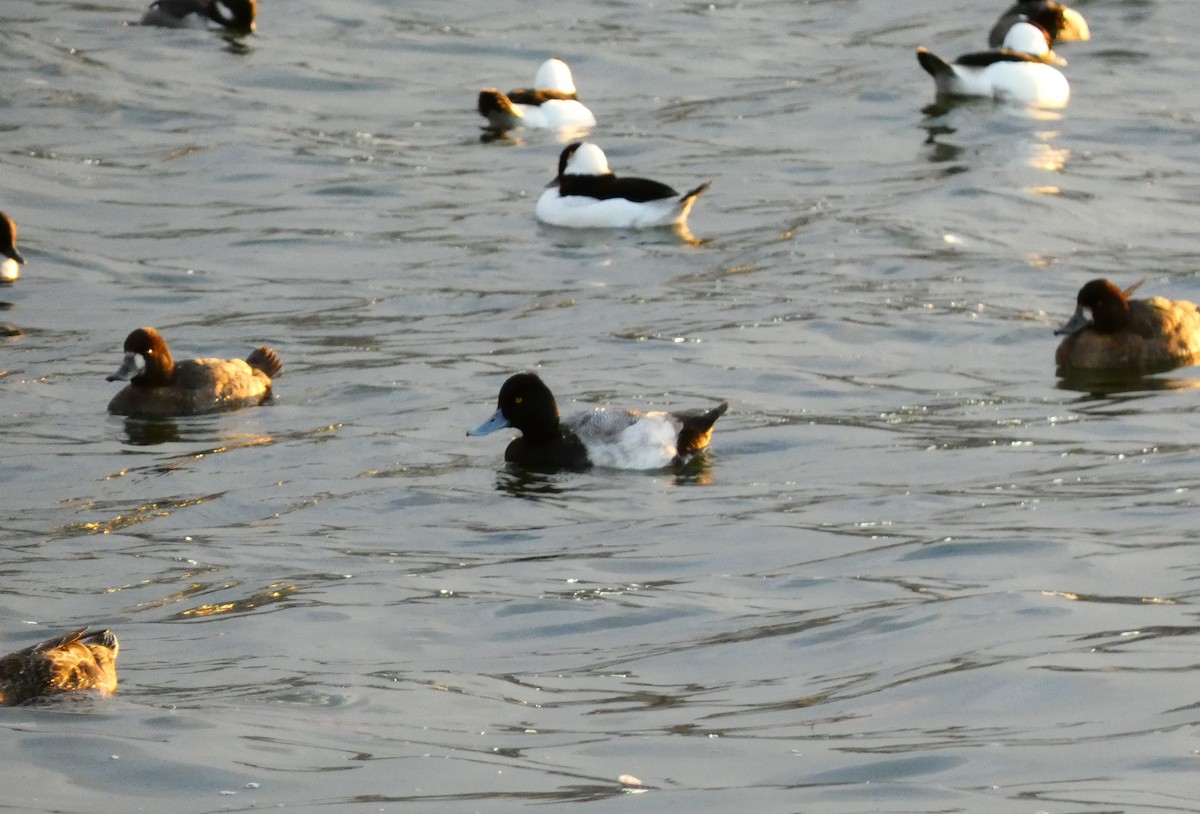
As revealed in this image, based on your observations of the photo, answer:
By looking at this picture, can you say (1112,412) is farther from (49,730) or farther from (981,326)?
(49,730)

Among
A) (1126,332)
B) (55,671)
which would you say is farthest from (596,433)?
(55,671)

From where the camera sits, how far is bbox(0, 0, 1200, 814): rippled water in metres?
6.56

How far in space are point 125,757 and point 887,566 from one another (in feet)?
12.3

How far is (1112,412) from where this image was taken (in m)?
12.7

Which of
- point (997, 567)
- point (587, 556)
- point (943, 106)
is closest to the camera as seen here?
point (997, 567)

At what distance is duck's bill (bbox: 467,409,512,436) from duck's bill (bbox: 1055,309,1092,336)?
432cm

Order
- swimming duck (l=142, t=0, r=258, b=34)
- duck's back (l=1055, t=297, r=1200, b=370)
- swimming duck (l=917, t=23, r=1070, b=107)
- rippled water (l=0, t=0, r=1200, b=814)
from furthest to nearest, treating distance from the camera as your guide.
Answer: swimming duck (l=142, t=0, r=258, b=34)
swimming duck (l=917, t=23, r=1070, b=107)
duck's back (l=1055, t=297, r=1200, b=370)
rippled water (l=0, t=0, r=1200, b=814)

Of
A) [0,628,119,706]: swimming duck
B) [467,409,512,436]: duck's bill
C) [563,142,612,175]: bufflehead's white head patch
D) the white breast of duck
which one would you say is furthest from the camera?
[563,142,612,175]: bufflehead's white head patch

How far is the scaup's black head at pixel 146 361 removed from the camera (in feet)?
43.9

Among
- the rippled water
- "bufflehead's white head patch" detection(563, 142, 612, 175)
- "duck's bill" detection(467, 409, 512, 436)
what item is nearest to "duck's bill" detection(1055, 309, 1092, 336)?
the rippled water

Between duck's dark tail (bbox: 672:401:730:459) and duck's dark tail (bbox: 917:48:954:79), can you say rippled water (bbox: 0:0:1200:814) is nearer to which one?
duck's dark tail (bbox: 672:401:730:459)

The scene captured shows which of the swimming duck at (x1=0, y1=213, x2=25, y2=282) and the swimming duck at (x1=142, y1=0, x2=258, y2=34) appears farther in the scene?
the swimming duck at (x1=142, y1=0, x2=258, y2=34)

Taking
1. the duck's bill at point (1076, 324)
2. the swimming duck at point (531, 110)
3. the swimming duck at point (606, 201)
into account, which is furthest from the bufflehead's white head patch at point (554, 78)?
the duck's bill at point (1076, 324)

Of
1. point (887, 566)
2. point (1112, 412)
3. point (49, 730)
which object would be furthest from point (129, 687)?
point (1112, 412)
